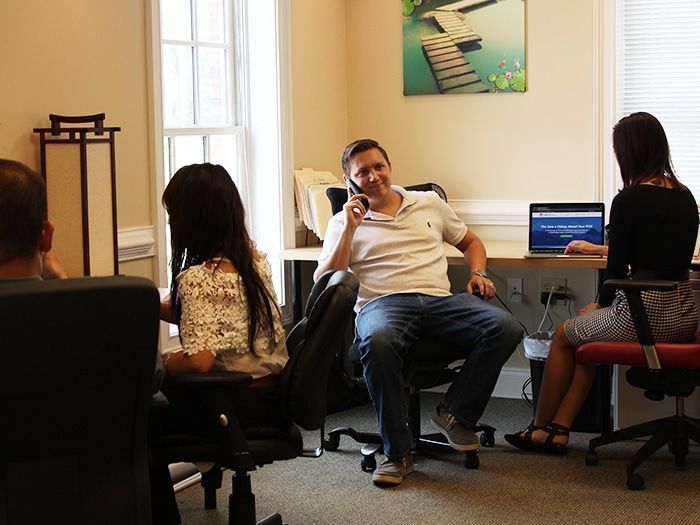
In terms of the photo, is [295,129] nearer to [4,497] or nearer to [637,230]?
[637,230]

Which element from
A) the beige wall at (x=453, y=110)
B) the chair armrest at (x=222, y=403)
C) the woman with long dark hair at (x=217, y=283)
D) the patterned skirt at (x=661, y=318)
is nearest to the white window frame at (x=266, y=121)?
the beige wall at (x=453, y=110)

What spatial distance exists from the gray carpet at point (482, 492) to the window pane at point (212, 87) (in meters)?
1.48

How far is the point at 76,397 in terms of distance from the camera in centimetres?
190

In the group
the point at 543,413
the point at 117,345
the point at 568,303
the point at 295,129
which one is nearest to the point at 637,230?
the point at 543,413

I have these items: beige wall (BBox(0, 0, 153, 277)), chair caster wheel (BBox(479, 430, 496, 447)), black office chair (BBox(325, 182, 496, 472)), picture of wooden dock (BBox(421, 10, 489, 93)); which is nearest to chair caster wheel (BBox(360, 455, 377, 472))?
black office chair (BBox(325, 182, 496, 472))

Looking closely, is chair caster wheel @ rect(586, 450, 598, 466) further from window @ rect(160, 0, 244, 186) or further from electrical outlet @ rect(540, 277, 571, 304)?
window @ rect(160, 0, 244, 186)

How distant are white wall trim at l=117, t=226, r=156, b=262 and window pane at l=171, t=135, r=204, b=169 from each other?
45 centimetres

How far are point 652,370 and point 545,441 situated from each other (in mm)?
551

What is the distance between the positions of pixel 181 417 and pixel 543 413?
5.91ft

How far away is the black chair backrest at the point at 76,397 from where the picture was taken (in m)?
1.79

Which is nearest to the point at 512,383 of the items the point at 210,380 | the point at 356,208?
the point at 356,208

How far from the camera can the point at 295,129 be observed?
4.74 meters

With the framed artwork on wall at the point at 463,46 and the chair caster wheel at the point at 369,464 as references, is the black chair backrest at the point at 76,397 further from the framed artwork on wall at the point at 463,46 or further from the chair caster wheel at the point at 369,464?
the framed artwork on wall at the point at 463,46

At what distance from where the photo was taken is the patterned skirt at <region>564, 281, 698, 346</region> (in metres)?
3.62
